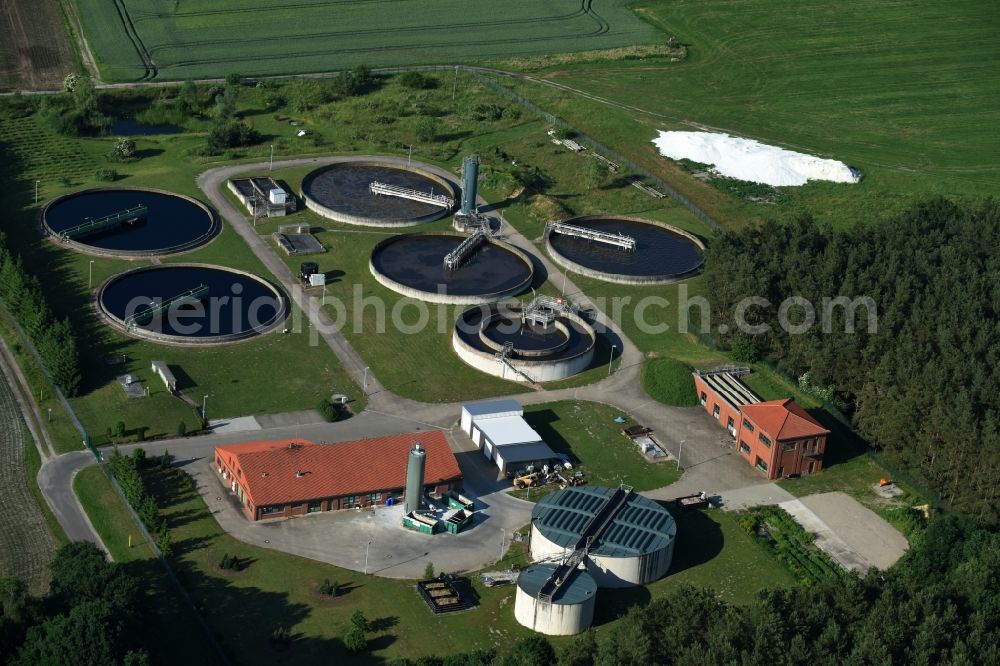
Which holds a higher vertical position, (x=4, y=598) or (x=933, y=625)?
(x=4, y=598)

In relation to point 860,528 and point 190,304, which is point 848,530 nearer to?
point 860,528

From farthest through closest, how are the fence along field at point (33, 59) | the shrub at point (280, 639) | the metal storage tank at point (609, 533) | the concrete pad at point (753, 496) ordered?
the fence along field at point (33, 59) < the concrete pad at point (753, 496) < the metal storage tank at point (609, 533) < the shrub at point (280, 639)

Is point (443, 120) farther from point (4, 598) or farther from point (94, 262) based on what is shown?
point (4, 598)

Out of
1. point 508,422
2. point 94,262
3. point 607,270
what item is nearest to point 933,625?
point 508,422

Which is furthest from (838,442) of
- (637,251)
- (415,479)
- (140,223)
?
(140,223)

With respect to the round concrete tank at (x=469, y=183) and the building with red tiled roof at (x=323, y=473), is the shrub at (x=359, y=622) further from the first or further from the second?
the round concrete tank at (x=469, y=183)

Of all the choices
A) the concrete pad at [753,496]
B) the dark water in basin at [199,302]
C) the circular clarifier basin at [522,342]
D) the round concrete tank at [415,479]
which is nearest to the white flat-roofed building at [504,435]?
the circular clarifier basin at [522,342]
